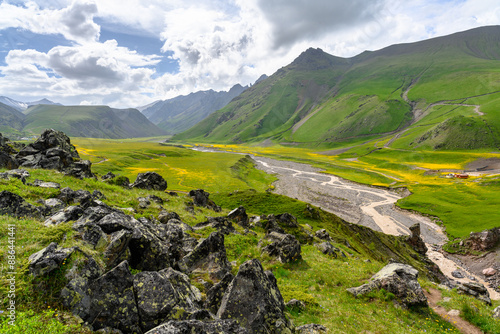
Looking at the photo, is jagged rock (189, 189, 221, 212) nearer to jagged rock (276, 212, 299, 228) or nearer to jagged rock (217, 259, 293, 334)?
jagged rock (276, 212, 299, 228)

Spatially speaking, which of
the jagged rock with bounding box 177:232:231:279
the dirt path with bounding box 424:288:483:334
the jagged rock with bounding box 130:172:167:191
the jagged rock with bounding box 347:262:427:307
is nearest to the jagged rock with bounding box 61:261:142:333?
the jagged rock with bounding box 177:232:231:279

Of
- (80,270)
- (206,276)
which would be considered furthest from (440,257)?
(80,270)

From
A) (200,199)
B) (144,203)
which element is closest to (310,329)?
(144,203)

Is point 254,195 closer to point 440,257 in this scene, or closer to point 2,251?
point 440,257

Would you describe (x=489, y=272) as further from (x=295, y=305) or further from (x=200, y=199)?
(x=200, y=199)

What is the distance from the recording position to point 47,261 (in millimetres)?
8547

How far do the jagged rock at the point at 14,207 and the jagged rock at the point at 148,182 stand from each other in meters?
28.1

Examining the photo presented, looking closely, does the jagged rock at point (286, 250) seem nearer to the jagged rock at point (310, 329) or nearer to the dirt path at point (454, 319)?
the jagged rock at point (310, 329)

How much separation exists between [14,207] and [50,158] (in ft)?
96.4

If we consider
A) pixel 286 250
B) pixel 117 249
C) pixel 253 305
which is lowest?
pixel 286 250

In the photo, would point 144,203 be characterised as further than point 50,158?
No

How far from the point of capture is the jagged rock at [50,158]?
3738cm

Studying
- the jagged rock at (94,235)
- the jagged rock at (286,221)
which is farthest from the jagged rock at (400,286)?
the jagged rock at (286,221)

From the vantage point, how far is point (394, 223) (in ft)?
265
